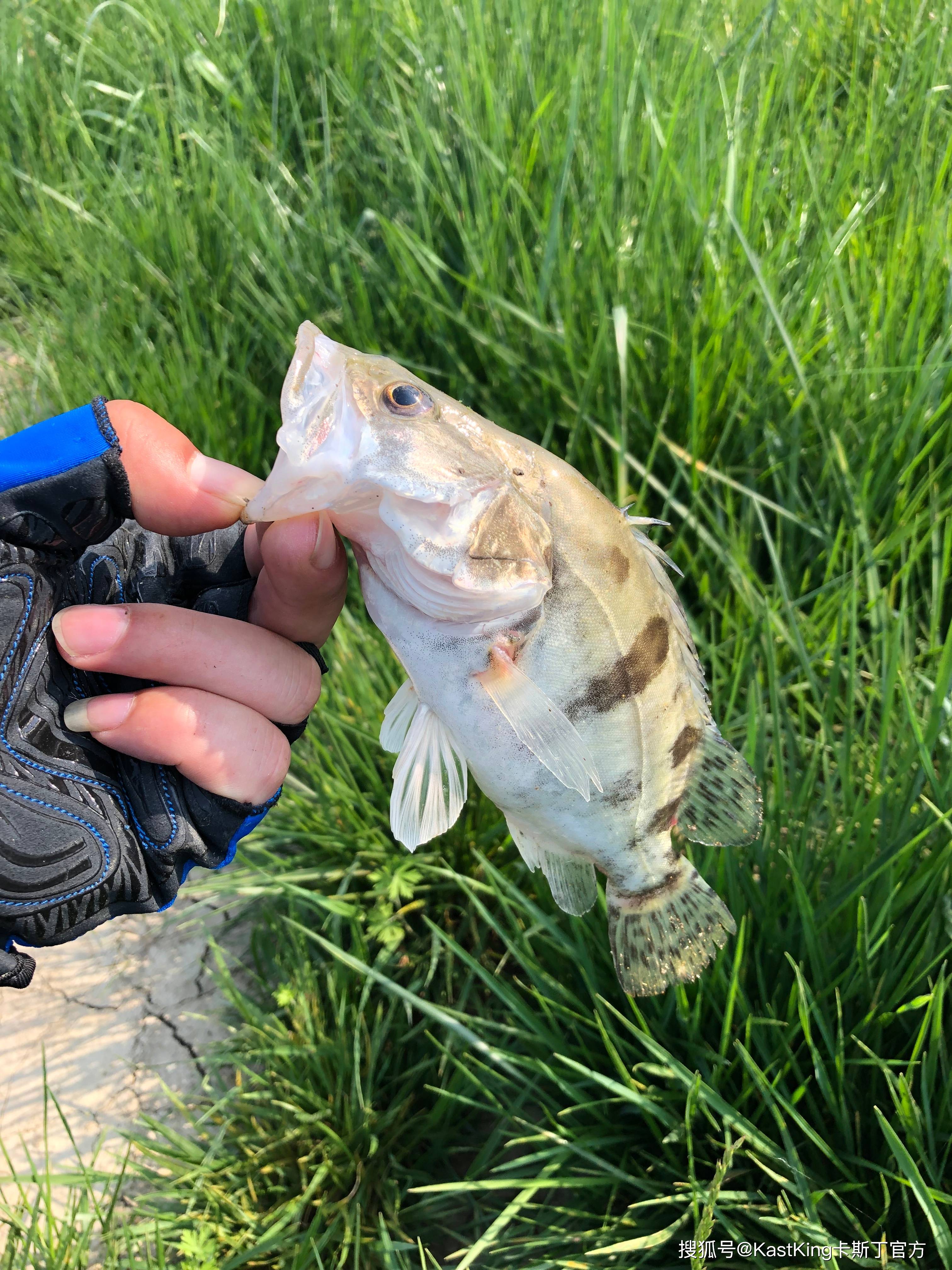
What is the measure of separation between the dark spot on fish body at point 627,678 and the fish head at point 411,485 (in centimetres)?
15

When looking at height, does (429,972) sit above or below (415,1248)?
above

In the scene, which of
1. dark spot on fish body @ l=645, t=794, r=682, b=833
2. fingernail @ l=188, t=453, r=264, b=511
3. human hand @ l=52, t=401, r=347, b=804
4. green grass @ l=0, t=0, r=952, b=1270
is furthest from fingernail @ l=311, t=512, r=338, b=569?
green grass @ l=0, t=0, r=952, b=1270

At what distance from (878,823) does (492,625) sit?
0.95m

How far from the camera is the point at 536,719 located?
116 centimetres

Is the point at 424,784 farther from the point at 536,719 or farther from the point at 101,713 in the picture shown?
the point at 101,713

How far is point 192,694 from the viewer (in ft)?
4.42

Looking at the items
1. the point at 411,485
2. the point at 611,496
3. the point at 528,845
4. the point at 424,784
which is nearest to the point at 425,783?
the point at 424,784

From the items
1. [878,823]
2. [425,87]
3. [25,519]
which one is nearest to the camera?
[25,519]

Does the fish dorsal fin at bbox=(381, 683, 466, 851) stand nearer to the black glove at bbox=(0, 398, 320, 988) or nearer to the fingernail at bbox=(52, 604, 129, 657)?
the black glove at bbox=(0, 398, 320, 988)

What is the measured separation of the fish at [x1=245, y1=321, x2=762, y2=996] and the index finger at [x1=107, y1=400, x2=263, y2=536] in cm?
21

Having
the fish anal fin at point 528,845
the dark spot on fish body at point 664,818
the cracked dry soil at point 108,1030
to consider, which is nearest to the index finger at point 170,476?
the fish anal fin at point 528,845

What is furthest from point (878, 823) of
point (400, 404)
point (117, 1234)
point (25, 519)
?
point (117, 1234)

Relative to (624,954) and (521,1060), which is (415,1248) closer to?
(521,1060)

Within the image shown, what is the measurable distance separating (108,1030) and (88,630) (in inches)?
54.9
